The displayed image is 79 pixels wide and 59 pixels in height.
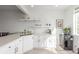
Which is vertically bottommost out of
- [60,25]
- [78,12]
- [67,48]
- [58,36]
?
[67,48]

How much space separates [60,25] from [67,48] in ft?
4.39

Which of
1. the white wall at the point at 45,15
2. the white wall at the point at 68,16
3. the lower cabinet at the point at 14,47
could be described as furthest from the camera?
the white wall at the point at 45,15

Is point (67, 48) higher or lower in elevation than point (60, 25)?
lower

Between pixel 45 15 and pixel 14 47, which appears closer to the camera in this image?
pixel 14 47

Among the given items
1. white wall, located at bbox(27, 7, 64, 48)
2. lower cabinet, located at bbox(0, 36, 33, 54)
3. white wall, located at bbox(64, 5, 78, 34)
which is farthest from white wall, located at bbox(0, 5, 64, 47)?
lower cabinet, located at bbox(0, 36, 33, 54)

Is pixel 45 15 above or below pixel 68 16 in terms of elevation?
above

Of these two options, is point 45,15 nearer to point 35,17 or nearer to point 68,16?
point 35,17

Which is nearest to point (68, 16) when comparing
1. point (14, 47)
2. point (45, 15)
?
point (45, 15)

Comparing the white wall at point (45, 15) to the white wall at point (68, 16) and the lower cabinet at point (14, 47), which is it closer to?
the white wall at point (68, 16)

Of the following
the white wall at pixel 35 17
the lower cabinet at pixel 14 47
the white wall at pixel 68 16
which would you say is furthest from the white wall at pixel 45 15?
the lower cabinet at pixel 14 47
